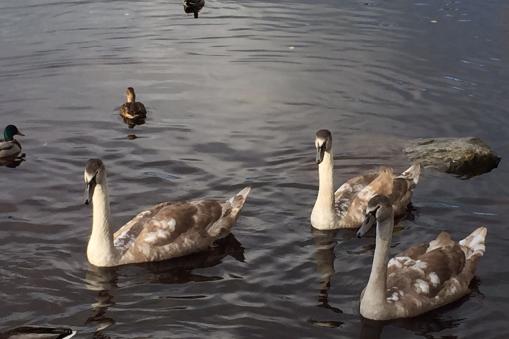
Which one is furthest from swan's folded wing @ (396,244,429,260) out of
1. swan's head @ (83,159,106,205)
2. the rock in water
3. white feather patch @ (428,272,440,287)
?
swan's head @ (83,159,106,205)

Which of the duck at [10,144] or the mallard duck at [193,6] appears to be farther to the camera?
the mallard duck at [193,6]

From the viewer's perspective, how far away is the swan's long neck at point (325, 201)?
48.4 feet

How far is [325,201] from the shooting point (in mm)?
14766

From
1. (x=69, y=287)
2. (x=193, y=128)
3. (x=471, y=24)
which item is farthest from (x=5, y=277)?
(x=471, y=24)

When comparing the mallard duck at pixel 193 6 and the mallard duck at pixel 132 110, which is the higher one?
the mallard duck at pixel 193 6

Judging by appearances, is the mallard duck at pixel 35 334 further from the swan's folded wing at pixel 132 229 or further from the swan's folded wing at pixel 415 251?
the swan's folded wing at pixel 415 251

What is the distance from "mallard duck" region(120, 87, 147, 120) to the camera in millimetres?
20703

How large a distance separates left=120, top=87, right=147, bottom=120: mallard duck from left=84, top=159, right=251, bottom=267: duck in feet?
20.8

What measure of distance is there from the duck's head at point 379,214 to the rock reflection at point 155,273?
9.10ft

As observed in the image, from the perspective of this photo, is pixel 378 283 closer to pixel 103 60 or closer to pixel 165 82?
pixel 165 82

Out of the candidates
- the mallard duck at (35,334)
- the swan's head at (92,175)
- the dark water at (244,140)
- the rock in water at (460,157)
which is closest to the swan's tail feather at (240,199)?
the dark water at (244,140)

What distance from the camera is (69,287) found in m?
12.8

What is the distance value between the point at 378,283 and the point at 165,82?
13.7 m

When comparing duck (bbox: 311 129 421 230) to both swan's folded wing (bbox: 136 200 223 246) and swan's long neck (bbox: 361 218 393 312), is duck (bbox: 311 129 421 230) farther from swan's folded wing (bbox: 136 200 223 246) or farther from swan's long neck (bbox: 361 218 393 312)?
swan's long neck (bbox: 361 218 393 312)
